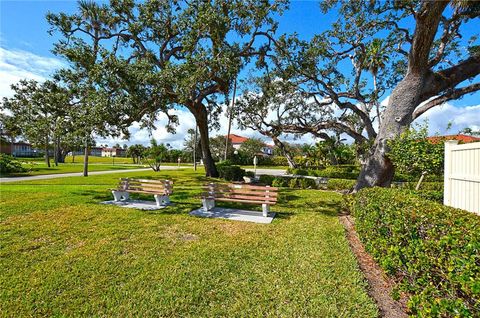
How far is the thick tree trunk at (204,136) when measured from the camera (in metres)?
16.0

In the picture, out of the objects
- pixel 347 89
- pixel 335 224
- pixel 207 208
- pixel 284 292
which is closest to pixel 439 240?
pixel 284 292

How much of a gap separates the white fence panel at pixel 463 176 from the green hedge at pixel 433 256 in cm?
95

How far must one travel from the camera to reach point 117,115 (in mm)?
10031

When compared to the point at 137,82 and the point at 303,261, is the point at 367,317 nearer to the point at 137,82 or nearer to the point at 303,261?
the point at 303,261

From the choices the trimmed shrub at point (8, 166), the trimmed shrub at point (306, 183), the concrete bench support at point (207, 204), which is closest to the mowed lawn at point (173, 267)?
the concrete bench support at point (207, 204)

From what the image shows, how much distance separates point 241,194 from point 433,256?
5233 millimetres

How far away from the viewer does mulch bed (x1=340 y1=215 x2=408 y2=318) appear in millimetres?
2809

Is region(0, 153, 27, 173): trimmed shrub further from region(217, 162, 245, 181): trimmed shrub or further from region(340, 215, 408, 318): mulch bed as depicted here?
region(340, 215, 408, 318): mulch bed

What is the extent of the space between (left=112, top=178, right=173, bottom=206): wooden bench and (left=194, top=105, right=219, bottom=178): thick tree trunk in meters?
8.36

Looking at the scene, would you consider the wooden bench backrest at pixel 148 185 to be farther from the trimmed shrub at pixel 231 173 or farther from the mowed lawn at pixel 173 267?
the trimmed shrub at pixel 231 173

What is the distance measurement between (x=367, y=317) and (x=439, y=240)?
1161 millimetres

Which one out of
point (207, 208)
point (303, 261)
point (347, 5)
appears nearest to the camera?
point (303, 261)

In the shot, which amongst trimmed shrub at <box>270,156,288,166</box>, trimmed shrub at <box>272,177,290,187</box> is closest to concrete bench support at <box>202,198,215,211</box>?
trimmed shrub at <box>272,177,290,187</box>

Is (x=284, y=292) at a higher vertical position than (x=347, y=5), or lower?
lower
